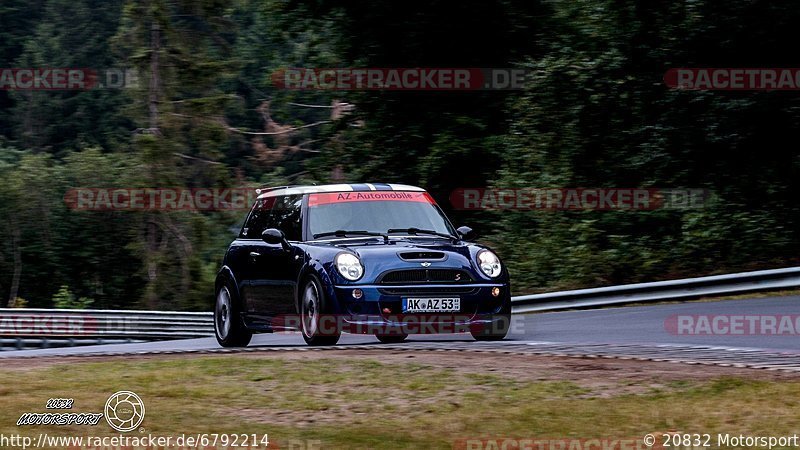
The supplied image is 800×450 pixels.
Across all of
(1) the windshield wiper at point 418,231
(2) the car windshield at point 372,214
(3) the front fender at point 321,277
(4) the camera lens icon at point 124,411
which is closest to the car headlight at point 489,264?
(1) the windshield wiper at point 418,231

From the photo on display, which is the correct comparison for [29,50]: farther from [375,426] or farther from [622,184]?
[375,426]

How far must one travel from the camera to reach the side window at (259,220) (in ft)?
48.2

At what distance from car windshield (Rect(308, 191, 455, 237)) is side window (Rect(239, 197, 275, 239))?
84cm

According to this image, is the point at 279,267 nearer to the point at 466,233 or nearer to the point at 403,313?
the point at 403,313

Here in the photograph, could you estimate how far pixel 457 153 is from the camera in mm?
28891

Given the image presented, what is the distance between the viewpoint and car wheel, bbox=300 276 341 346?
42.4 feet

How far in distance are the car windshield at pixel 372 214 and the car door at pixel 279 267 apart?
0.80 ft

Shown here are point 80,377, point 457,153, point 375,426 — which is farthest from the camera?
point 457,153

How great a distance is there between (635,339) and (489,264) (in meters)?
1.72

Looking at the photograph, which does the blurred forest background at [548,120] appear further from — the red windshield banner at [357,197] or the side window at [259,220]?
the red windshield banner at [357,197]

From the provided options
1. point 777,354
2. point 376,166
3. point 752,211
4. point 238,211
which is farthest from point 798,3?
point 238,211

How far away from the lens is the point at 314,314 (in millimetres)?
13102

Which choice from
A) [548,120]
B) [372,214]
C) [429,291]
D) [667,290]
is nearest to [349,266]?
[429,291]

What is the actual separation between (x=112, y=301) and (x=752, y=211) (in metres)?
39.1
